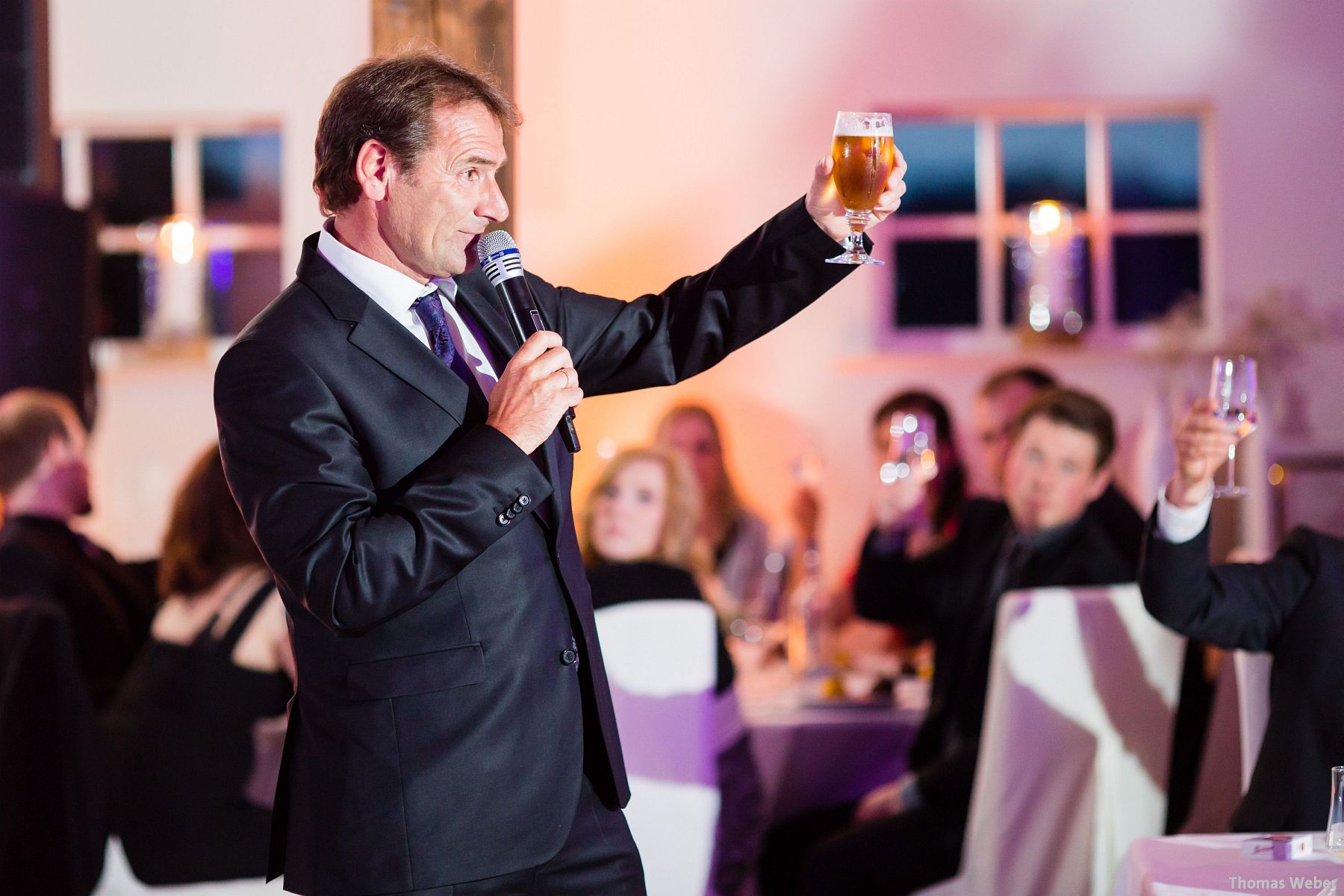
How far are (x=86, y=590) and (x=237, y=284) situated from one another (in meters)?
3.05

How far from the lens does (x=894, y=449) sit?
377cm

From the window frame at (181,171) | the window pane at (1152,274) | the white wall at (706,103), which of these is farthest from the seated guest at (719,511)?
the window frame at (181,171)

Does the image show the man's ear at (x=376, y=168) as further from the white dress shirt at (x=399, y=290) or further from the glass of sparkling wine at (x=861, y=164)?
the glass of sparkling wine at (x=861, y=164)

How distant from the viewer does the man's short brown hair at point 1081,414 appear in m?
3.40

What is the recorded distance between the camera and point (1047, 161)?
20.7 feet

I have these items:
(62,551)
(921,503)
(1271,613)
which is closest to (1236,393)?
(1271,613)

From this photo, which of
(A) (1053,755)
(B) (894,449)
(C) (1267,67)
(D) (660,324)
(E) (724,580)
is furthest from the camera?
(C) (1267,67)

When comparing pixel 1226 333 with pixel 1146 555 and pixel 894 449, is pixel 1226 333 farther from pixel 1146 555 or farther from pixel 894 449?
pixel 1146 555

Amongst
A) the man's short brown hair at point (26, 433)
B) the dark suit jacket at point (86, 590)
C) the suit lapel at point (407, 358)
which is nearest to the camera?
the suit lapel at point (407, 358)

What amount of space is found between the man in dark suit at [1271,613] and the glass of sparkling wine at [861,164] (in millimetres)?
703

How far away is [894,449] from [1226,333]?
118 inches

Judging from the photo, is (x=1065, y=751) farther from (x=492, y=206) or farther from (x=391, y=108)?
(x=391, y=108)

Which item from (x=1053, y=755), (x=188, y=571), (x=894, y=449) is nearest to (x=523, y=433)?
(x=1053, y=755)

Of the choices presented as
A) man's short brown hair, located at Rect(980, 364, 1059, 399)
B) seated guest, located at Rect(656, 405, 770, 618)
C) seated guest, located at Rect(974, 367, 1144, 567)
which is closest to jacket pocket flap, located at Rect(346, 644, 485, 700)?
seated guest, located at Rect(974, 367, 1144, 567)
